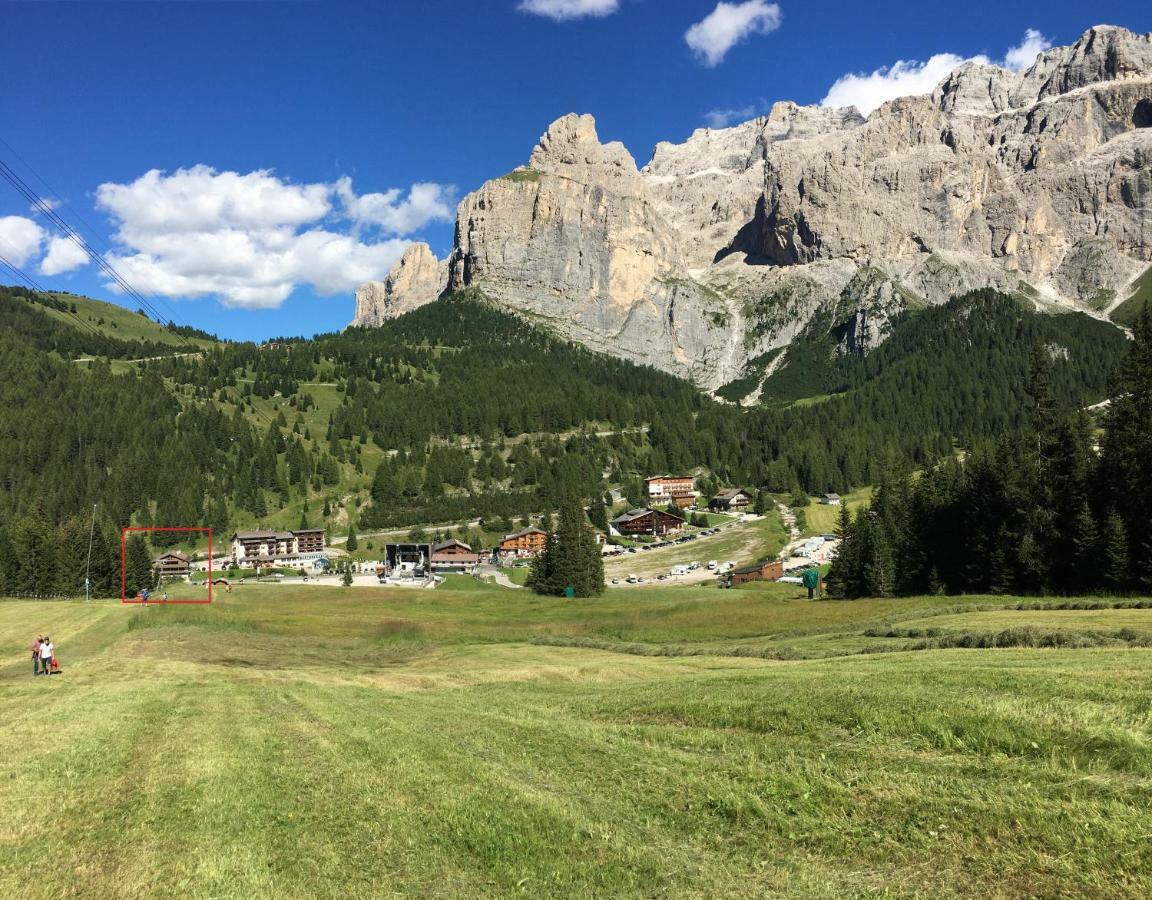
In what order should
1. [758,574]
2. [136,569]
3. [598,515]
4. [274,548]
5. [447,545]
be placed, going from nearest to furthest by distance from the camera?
1. [136,569]
2. [758,574]
3. [447,545]
4. [274,548]
5. [598,515]

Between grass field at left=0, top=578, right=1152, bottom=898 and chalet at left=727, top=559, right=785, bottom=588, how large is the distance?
297 feet

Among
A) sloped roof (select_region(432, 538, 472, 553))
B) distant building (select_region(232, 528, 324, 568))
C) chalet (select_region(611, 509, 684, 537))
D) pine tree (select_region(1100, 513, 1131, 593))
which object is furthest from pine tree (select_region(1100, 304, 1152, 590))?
distant building (select_region(232, 528, 324, 568))

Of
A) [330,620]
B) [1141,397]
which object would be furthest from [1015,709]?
[330,620]

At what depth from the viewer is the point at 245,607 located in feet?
296

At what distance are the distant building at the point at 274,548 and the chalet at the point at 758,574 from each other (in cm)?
10151

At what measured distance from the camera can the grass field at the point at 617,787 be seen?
394 inches

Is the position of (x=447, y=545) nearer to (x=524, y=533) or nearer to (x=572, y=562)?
(x=524, y=533)

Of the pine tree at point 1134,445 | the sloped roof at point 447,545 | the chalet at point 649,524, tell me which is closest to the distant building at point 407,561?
the sloped roof at point 447,545

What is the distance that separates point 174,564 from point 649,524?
115 metres

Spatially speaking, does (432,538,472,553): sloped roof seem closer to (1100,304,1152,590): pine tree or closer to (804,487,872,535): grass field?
(804,487,872,535): grass field

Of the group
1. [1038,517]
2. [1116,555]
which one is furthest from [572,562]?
[1116,555]

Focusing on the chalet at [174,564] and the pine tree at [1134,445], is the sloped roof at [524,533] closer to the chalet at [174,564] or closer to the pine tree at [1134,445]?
the chalet at [174,564]

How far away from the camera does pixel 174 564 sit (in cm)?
15975

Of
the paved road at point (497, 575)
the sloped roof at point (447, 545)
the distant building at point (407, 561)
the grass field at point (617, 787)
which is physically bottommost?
the paved road at point (497, 575)
